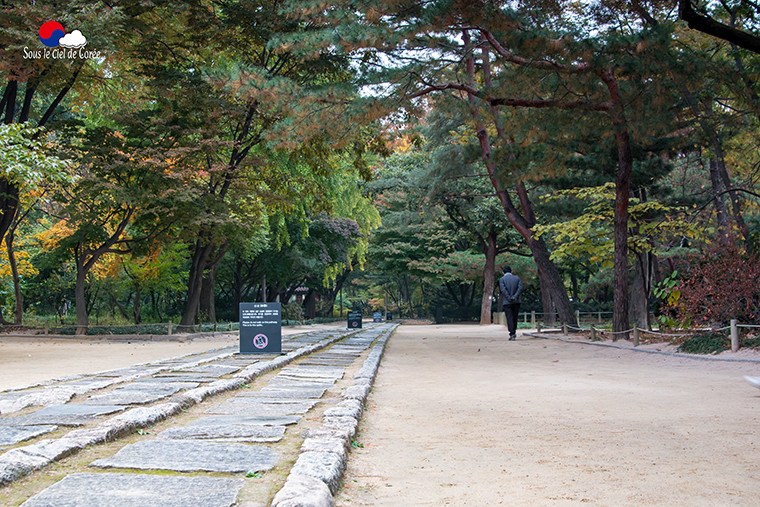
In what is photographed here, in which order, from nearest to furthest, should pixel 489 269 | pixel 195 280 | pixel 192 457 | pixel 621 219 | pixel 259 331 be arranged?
pixel 192 457 < pixel 259 331 < pixel 621 219 < pixel 195 280 < pixel 489 269

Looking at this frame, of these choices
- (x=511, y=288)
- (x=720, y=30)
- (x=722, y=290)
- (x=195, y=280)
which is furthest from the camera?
(x=195, y=280)

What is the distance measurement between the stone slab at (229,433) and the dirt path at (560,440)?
525 mm

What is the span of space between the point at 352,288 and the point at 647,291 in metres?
43.0

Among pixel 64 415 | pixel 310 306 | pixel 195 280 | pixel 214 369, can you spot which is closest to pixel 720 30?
pixel 214 369

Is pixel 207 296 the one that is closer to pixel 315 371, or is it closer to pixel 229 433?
pixel 315 371

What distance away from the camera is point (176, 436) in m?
3.63

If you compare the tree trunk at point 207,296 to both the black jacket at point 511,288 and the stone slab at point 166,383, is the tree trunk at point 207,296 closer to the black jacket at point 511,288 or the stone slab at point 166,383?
the black jacket at point 511,288

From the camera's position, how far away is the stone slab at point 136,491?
230cm

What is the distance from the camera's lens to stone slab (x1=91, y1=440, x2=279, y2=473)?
2891 mm

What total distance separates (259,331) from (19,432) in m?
6.36

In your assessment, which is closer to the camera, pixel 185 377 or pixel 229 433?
pixel 229 433

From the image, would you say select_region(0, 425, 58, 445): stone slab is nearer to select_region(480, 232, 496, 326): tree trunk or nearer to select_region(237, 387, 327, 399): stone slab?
select_region(237, 387, 327, 399): stone slab

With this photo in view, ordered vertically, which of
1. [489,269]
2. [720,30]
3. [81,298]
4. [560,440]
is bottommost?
[560,440]

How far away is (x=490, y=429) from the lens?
15.1 ft
